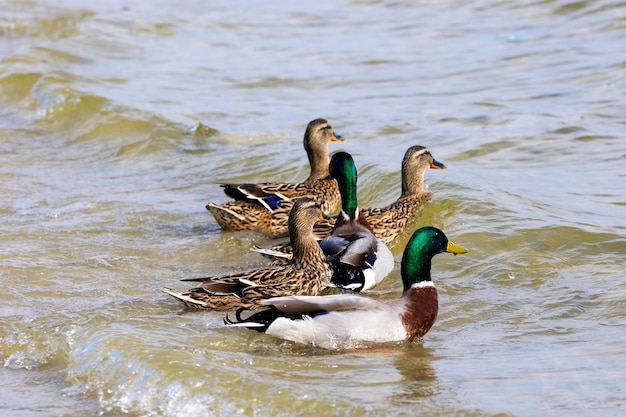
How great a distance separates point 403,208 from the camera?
1009cm

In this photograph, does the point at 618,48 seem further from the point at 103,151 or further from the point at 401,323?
the point at 401,323

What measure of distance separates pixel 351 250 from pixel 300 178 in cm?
371

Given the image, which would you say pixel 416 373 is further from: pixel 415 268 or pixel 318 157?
pixel 318 157

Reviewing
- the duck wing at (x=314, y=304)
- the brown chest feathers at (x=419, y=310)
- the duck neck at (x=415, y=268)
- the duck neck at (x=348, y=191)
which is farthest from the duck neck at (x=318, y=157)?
the duck wing at (x=314, y=304)

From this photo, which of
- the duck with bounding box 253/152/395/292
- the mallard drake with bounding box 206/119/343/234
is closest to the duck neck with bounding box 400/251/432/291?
the duck with bounding box 253/152/395/292

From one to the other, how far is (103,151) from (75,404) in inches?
312

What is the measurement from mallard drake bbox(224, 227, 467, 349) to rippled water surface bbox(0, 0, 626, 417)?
0.33ft

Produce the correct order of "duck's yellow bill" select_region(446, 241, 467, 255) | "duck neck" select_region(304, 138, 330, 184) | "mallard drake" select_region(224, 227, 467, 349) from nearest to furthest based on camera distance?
"mallard drake" select_region(224, 227, 467, 349)
"duck's yellow bill" select_region(446, 241, 467, 255)
"duck neck" select_region(304, 138, 330, 184)

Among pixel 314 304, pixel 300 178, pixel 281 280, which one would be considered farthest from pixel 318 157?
pixel 314 304

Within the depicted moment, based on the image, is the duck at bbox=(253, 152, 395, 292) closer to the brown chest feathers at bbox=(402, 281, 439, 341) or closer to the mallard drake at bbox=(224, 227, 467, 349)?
the brown chest feathers at bbox=(402, 281, 439, 341)

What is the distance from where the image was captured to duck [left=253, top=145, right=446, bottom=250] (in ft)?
31.5

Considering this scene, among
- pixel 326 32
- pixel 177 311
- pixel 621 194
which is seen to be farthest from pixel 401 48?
pixel 177 311

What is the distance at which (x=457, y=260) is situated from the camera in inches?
349

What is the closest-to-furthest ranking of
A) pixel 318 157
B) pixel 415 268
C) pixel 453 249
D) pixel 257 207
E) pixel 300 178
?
pixel 415 268
pixel 453 249
pixel 257 207
pixel 318 157
pixel 300 178
